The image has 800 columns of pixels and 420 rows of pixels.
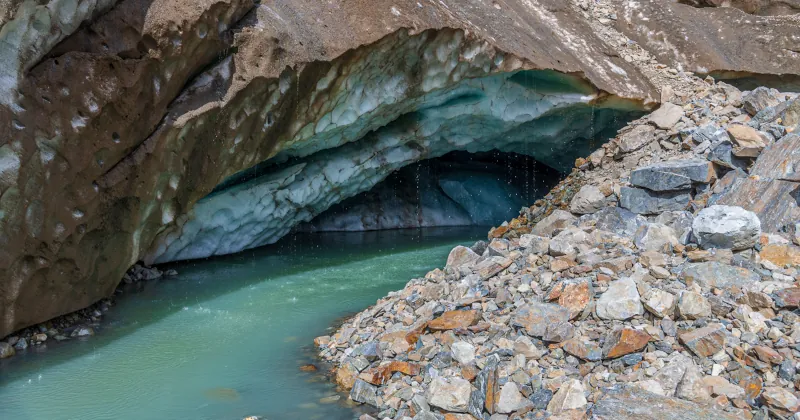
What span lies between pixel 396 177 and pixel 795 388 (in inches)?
365

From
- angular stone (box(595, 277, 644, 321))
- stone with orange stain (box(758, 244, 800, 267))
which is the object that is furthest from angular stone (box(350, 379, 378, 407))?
stone with orange stain (box(758, 244, 800, 267))

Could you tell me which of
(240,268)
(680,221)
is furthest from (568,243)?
(240,268)

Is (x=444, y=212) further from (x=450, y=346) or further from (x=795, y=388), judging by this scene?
(x=795, y=388)

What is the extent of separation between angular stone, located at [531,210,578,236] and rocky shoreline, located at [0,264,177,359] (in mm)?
4653

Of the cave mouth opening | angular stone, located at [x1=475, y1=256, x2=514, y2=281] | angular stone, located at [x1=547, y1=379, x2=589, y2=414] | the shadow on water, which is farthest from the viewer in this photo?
the cave mouth opening

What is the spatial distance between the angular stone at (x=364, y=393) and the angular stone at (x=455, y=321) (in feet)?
2.24

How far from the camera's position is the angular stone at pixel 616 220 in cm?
596

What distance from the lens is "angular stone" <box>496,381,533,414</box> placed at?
356cm

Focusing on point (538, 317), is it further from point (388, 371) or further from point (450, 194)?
point (450, 194)

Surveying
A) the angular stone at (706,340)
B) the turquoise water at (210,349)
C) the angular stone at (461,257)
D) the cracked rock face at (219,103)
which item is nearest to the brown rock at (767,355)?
the angular stone at (706,340)

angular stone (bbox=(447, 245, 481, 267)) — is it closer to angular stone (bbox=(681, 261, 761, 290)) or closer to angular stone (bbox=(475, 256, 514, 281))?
angular stone (bbox=(475, 256, 514, 281))

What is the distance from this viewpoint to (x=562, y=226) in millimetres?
6500

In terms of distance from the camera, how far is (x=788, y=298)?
3.92 metres

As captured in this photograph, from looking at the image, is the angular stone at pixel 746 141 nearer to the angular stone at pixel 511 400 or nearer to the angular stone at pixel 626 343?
the angular stone at pixel 626 343
